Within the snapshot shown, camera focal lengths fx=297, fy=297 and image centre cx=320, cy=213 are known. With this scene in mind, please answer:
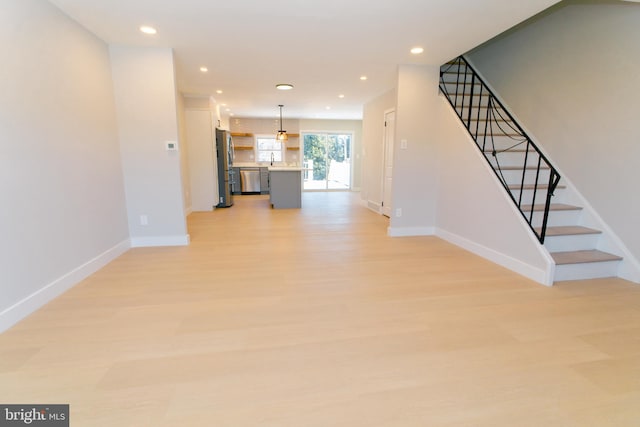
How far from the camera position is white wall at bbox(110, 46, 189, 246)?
12.0 feet

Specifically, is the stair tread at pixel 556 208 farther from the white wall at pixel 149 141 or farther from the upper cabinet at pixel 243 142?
the upper cabinet at pixel 243 142

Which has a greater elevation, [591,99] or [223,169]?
[591,99]

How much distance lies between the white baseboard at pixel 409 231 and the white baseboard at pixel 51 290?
148 inches

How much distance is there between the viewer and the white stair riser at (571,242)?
319 centimetres

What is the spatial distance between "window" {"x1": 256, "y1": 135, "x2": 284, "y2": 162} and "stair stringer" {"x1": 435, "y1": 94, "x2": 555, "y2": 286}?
6734mm

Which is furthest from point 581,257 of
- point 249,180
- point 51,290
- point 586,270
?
point 249,180

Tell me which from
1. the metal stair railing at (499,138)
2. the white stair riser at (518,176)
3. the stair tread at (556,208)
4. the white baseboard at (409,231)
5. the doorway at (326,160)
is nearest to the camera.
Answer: the stair tread at (556,208)

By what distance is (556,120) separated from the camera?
369cm

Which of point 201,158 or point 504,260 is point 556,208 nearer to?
point 504,260

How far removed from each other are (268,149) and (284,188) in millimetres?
3598

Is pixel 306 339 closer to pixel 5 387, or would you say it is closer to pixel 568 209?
pixel 5 387

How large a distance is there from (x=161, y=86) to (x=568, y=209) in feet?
16.7

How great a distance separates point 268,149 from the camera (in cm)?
1027

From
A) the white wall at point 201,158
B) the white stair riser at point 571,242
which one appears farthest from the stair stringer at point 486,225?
the white wall at point 201,158
